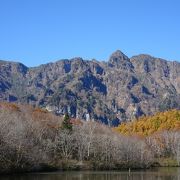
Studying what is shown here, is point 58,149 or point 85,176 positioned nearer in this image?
point 85,176

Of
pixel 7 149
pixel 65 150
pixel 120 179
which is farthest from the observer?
pixel 65 150

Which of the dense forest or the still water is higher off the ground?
the dense forest

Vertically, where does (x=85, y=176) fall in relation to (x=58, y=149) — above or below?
below

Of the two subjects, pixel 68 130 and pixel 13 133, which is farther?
pixel 68 130

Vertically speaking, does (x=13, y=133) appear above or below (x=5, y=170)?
above

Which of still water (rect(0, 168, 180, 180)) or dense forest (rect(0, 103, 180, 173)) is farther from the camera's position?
dense forest (rect(0, 103, 180, 173))

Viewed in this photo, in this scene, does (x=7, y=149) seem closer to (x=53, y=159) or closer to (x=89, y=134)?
(x=53, y=159)

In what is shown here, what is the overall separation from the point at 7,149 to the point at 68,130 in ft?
139

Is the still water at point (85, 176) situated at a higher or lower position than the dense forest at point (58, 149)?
lower

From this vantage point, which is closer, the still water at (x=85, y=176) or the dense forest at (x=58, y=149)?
the still water at (x=85, y=176)

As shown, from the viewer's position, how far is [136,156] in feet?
501

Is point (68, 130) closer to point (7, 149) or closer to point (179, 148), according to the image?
point (7, 149)

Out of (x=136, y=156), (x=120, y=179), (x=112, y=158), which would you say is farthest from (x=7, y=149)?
(x=136, y=156)

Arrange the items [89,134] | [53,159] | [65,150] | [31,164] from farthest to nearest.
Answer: [89,134] → [65,150] → [53,159] → [31,164]
